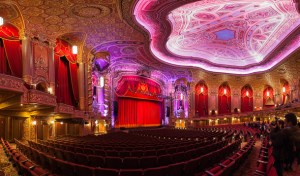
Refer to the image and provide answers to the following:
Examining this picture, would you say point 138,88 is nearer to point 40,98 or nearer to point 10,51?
point 10,51

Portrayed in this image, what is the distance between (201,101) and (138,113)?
26.5ft

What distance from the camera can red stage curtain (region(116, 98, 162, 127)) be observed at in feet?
83.3

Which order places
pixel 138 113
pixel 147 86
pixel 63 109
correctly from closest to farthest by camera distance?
1. pixel 63 109
2. pixel 147 86
3. pixel 138 113

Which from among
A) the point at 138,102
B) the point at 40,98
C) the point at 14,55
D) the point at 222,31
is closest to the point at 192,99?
the point at 138,102

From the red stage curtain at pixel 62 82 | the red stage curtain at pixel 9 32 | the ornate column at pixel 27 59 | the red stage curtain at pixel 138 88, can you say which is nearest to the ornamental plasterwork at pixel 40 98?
the ornate column at pixel 27 59

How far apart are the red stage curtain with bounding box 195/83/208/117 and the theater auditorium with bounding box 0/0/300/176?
0.40ft

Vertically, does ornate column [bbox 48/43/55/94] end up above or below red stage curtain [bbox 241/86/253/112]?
above

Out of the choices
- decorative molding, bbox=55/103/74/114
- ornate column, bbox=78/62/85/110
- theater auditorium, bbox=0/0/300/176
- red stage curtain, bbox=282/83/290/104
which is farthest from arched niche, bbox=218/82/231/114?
decorative molding, bbox=55/103/74/114

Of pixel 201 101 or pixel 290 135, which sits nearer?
pixel 290 135

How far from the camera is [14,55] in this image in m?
11.7

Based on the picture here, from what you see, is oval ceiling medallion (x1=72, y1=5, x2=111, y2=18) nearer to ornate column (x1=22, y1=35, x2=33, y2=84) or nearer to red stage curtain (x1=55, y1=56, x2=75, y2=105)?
ornate column (x1=22, y1=35, x2=33, y2=84)

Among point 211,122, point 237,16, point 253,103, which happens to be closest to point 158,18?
point 237,16

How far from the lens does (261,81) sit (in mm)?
30156

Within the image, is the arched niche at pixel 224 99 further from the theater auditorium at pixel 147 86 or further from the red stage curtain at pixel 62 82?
the red stage curtain at pixel 62 82
